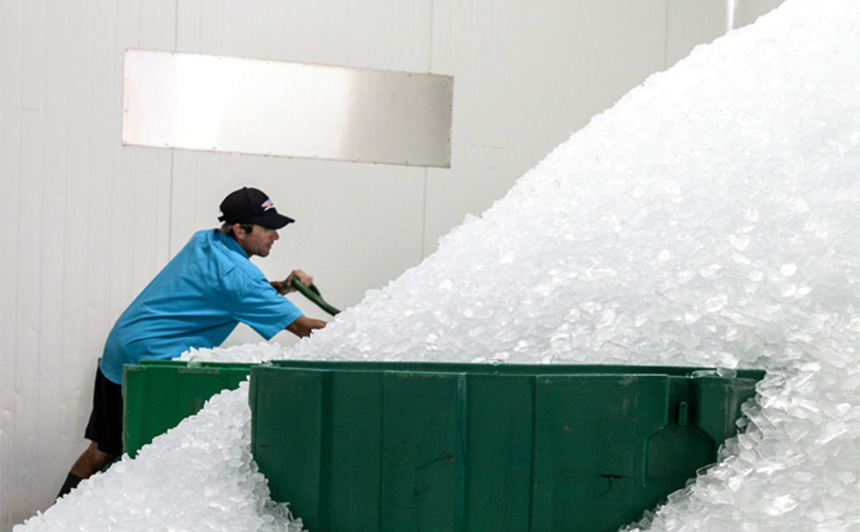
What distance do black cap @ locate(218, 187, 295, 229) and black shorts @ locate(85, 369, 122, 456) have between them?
0.67 m

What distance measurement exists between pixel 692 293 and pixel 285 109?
2.48m

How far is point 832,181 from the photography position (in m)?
1.08

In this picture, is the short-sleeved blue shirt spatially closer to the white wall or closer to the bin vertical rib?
the white wall

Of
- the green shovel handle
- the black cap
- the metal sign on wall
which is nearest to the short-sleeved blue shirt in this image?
the black cap

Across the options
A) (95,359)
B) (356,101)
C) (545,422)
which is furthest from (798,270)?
(95,359)

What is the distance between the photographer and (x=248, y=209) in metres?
2.65

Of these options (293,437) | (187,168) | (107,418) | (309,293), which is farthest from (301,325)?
(293,437)

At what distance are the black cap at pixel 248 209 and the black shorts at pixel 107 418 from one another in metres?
0.67

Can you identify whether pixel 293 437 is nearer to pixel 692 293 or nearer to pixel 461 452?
pixel 461 452

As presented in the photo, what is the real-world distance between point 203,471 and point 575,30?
2.88 meters

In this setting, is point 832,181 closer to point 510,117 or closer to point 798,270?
point 798,270

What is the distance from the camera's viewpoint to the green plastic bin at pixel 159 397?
1.55 m

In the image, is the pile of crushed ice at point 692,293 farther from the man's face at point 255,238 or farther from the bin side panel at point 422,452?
the man's face at point 255,238

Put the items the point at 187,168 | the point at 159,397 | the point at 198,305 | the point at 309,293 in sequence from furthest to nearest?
the point at 187,168 < the point at 309,293 < the point at 198,305 < the point at 159,397
